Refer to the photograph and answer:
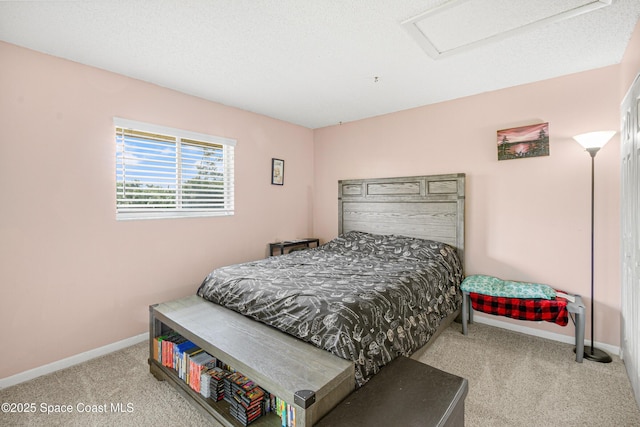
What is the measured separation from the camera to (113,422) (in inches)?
70.8

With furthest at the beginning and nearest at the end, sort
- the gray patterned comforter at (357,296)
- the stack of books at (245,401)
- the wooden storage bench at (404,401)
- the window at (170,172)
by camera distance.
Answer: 1. the window at (170,172)
2. the gray patterned comforter at (357,296)
3. the stack of books at (245,401)
4. the wooden storage bench at (404,401)

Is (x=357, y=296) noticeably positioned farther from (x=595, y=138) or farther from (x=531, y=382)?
(x=595, y=138)

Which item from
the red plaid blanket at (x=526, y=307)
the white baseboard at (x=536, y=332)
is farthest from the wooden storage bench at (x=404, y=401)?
the white baseboard at (x=536, y=332)

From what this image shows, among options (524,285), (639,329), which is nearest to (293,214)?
(524,285)

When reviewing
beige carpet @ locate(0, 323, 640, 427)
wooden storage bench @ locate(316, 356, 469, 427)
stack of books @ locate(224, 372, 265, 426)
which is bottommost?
beige carpet @ locate(0, 323, 640, 427)

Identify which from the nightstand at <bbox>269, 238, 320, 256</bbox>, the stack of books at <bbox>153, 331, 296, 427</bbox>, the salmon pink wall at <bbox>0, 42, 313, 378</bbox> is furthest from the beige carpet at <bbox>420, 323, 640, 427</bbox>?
the salmon pink wall at <bbox>0, 42, 313, 378</bbox>

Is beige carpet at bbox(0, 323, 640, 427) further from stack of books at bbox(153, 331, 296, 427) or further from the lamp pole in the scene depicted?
stack of books at bbox(153, 331, 296, 427)

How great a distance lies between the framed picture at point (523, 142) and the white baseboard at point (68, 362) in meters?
3.94

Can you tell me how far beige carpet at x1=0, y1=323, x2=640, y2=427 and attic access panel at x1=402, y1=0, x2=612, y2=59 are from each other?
242 cm

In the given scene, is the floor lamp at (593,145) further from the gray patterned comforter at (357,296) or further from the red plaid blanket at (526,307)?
the gray patterned comforter at (357,296)

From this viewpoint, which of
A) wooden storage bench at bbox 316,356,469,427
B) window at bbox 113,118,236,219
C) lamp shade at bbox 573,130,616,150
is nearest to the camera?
wooden storage bench at bbox 316,356,469,427

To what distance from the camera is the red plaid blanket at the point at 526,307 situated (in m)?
2.47

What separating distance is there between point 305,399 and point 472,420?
1.19m

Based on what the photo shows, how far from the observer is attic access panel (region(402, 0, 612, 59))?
5.80 feet
